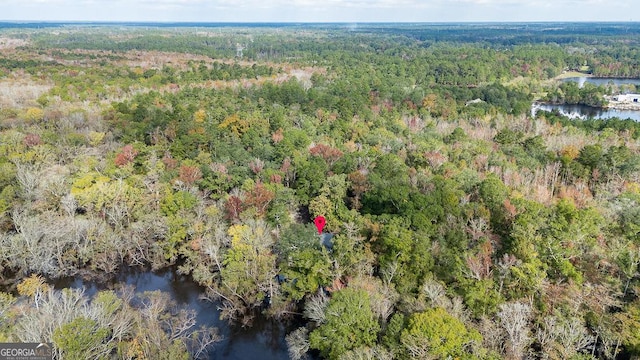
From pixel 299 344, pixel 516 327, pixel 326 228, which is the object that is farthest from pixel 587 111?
pixel 299 344

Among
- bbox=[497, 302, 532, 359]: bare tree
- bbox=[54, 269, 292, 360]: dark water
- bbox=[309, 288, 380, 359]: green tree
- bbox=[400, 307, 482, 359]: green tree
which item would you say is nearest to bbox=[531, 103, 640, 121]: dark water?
bbox=[497, 302, 532, 359]: bare tree

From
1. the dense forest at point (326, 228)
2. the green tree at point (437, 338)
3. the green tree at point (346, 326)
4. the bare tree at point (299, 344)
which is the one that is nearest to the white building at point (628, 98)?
the dense forest at point (326, 228)

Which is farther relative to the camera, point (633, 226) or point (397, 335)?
point (633, 226)

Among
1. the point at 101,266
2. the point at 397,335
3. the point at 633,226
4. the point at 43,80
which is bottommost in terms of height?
the point at 101,266

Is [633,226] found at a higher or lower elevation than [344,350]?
higher

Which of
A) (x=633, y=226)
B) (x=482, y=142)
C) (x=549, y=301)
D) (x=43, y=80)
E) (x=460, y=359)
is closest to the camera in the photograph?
(x=460, y=359)

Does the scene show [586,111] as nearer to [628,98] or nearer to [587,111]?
[587,111]

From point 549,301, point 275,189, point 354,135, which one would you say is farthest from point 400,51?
point 549,301

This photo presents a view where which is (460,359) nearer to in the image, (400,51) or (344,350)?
(344,350)
